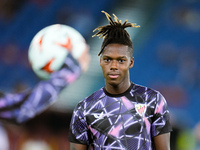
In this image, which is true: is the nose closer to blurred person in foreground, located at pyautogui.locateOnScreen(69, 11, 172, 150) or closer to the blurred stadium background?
blurred person in foreground, located at pyautogui.locateOnScreen(69, 11, 172, 150)

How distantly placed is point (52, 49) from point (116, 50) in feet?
9.72

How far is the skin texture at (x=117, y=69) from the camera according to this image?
2168 millimetres

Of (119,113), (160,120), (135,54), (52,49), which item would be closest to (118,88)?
(119,113)

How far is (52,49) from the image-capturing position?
5078 millimetres

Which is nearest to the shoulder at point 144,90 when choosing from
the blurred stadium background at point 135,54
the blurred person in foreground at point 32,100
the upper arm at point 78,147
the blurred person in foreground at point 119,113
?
the blurred person in foreground at point 119,113

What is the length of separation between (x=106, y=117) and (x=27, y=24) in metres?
4.38

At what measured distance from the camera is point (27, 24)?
6.23 m

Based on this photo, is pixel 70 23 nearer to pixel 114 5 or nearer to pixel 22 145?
pixel 114 5

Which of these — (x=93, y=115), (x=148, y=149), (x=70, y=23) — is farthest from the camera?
(x=70, y=23)

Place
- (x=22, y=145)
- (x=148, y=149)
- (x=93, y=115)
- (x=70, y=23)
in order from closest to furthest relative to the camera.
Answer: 1. (x=148, y=149)
2. (x=93, y=115)
3. (x=22, y=145)
4. (x=70, y=23)

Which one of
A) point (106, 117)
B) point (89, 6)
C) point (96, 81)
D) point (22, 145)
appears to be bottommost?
point (22, 145)

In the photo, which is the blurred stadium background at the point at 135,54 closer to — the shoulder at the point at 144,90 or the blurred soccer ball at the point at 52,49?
the blurred soccer ball at the point at 52,49

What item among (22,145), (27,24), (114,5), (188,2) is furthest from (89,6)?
(22,145)

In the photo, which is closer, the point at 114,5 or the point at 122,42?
the point at 122,42
